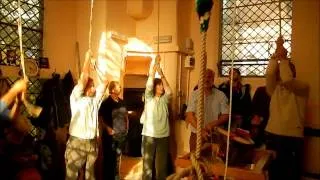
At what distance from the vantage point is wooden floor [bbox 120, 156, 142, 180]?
490 cm

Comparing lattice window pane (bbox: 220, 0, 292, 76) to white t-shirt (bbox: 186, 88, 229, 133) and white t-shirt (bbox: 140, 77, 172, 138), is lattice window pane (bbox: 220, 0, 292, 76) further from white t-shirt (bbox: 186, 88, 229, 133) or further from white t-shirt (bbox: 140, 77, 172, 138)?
white t-shirt (bbox: 140, 77, 172, 138)

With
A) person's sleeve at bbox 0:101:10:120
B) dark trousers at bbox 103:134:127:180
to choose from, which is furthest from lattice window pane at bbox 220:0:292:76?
person's sleeve at bbox 0:101:10:120

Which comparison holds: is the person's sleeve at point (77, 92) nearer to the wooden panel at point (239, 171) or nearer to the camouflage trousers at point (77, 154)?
the camouflage trousers at point (77, 154)

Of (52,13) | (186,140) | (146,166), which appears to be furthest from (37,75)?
(186,140)

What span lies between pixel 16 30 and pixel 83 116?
1647mm

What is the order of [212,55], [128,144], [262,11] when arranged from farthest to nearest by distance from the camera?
[128,144] < [212,55] < [262,11]

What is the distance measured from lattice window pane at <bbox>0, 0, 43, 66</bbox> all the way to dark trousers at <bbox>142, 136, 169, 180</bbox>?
6.14 feet

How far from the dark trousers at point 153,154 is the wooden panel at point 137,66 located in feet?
4.76

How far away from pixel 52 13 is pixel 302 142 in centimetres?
361

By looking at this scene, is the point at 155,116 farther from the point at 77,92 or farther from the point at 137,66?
the point at 137,66

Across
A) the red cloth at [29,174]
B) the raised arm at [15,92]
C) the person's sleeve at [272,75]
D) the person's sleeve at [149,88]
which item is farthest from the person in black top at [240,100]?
the raised arm at [15,92]

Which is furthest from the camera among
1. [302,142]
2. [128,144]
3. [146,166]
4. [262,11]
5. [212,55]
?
[128,144]

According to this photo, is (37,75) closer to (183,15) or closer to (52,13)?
(52,13)

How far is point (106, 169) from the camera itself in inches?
177
